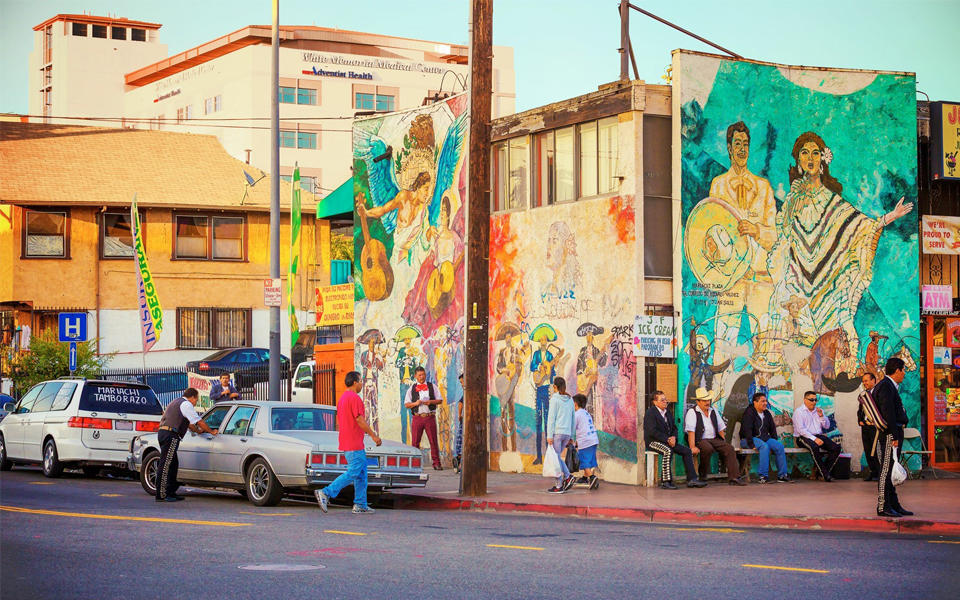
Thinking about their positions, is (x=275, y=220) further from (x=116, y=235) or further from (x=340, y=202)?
(x=116, y=235)

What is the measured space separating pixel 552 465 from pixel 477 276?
3.07 meters

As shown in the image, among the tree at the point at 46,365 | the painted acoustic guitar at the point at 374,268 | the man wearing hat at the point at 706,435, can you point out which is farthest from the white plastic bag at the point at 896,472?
the tree at the point at 46,365

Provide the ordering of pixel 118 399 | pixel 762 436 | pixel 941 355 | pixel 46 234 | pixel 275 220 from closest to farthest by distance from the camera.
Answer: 1. pixel 762 436
2. pixel 941 355
3. pixel 118 399
4. pixel 275 220
5. pixel 46 234

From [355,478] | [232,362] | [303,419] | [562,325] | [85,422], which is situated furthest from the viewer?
[232,362]

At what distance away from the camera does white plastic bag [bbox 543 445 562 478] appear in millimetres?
18219

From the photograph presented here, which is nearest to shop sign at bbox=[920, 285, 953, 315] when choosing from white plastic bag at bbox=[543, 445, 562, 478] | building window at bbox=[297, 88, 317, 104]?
white plastic bag at bbox=[543, 445, 562, 478]

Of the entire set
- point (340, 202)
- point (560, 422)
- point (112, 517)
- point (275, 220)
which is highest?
point (340, 202)

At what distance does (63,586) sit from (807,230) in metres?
15.2

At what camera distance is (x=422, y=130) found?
24719mm

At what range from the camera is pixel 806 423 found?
67.1ft

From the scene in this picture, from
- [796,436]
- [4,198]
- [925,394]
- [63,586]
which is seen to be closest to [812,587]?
[63,586]

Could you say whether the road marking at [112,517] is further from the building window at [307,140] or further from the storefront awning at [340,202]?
the building window at [307,140]

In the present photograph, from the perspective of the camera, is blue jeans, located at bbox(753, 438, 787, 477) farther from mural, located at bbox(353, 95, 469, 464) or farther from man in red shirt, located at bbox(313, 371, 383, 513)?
man in red shirt, located at bbox(313, 371, 383, 513)

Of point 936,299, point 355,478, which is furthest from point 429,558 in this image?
point 936,299
